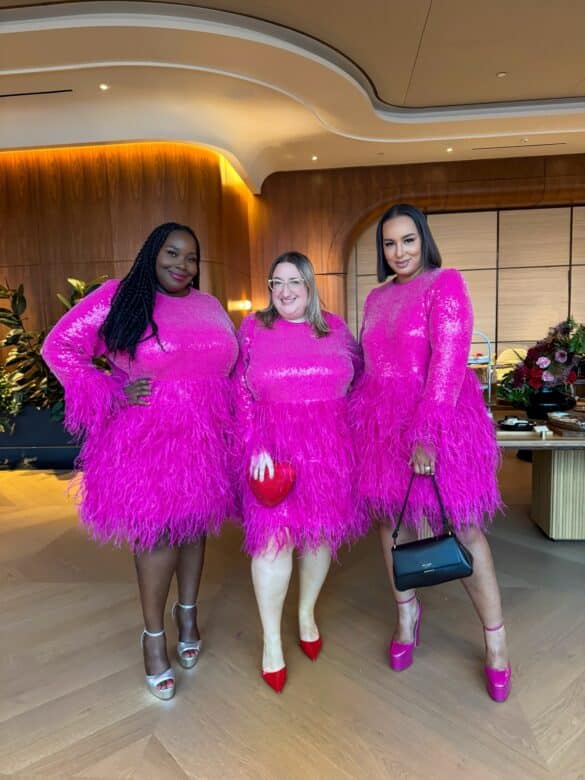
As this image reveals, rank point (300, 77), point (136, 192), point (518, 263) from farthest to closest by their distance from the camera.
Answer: point (518, 263) → point (136, 192) → point (300, 77)

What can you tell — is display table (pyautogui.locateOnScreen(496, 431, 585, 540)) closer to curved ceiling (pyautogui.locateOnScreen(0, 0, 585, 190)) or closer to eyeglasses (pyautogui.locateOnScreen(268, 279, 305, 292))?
eyeglasses (pyautogui.locateOnScreen(268, 279, 305, 292))

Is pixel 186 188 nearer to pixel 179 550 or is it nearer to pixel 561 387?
pixel 561 387

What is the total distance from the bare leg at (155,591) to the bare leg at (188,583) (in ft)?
0.42

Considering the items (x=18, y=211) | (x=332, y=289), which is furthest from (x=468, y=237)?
(x=18, y=211)

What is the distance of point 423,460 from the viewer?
1596 millimetres

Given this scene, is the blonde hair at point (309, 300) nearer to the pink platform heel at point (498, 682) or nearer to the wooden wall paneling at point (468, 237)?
the pink platform heel at point (498, 682)

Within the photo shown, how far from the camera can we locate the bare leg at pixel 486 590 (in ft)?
5.60

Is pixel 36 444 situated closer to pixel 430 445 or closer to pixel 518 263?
pixel 430 445

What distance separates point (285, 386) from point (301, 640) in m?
1.00

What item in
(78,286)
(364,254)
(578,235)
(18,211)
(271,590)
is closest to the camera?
(271,590)

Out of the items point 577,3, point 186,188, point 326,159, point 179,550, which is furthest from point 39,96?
point 179,550

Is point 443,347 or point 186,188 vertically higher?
point 186,188

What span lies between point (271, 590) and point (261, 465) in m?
0.44

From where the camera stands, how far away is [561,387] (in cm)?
316
